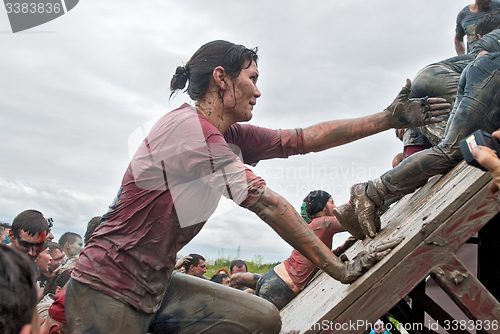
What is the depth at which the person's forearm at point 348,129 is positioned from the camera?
2621 mm

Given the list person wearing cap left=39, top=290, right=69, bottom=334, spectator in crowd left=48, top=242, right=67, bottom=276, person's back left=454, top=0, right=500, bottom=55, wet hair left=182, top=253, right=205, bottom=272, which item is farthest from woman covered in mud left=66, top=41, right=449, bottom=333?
wet hair left=182, top=253, right=205, bottom=272

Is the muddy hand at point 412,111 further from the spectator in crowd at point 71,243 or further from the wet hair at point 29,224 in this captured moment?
the spectator in crowd at point 71,243

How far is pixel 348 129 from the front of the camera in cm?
266

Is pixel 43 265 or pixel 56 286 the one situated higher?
pixel 43 265

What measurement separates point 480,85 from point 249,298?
183cm

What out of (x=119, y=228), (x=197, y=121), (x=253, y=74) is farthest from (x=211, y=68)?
(x=119, y=228)

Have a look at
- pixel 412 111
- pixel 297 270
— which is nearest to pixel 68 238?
pixel 297 270

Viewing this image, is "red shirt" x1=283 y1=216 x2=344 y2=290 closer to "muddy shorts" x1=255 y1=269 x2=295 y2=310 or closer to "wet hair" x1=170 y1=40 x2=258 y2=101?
"muddy shorts" x1=255 y1=269 x2=295 y2=310

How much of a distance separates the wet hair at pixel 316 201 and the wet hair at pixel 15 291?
138 inches

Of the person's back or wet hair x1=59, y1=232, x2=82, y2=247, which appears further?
wet hair x1=59, y1=232, x2=82, y2=247

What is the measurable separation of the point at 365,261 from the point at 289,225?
398 millimetres

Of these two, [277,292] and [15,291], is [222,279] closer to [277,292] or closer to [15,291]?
[277,292]

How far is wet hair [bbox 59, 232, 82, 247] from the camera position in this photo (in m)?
6.04

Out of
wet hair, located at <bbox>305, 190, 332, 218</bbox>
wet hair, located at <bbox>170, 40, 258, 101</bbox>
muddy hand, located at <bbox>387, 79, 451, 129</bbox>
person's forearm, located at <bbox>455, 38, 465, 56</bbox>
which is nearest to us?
wet hair, located at <bbox>170, 40, 258, 101</bbox>
